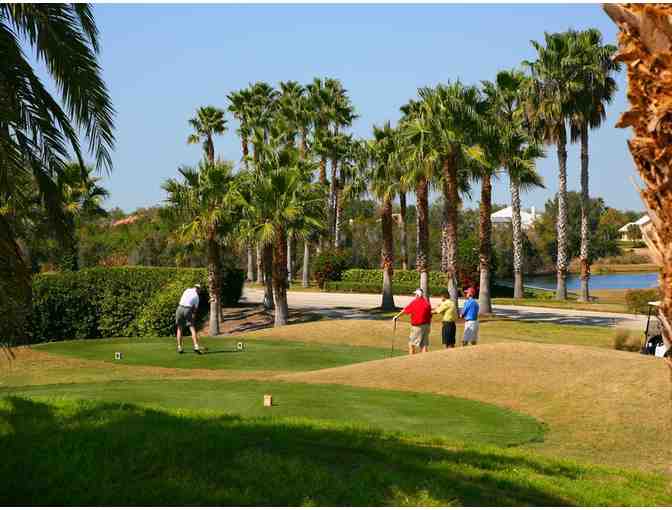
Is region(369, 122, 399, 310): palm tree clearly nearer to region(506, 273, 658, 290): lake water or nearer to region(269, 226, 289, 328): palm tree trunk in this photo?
region(269, 226, 289, 328): palm tree trunk

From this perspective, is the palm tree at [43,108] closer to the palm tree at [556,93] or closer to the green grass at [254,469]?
the green grass at [254,469]

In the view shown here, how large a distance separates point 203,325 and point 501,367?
23199mm

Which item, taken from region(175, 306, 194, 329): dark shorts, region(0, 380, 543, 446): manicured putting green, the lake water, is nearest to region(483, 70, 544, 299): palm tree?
region(175, 306, 194, 329): dark shorts

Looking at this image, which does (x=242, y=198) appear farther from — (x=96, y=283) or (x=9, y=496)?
(x=9, y=496)

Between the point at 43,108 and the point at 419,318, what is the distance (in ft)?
41.4

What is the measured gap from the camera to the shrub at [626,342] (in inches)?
1080

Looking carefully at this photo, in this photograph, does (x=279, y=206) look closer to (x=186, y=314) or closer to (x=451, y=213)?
(x=451, y=213)

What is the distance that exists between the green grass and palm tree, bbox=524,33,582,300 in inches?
1642

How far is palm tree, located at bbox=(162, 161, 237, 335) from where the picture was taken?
34562 millimetres

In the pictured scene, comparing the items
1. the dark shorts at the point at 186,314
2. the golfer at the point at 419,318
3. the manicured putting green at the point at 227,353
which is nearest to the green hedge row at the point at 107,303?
the manicured putting green at the point at 227,353

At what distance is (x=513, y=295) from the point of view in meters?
57.6

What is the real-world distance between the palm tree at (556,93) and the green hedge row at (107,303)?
25283mm

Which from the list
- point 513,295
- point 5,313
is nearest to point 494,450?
point 5,313

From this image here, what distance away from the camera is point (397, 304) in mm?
48969
